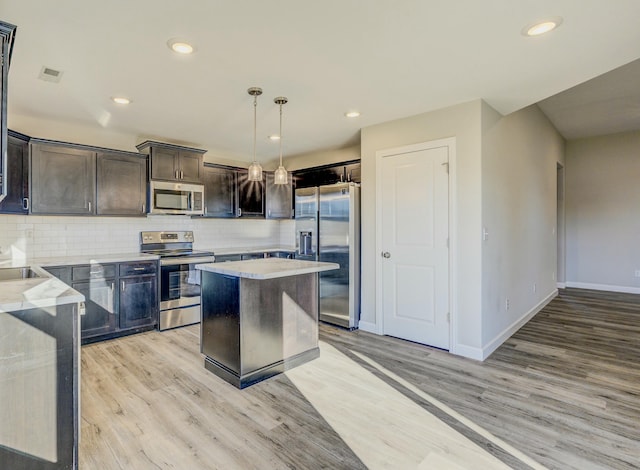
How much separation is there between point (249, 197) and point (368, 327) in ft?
9.19

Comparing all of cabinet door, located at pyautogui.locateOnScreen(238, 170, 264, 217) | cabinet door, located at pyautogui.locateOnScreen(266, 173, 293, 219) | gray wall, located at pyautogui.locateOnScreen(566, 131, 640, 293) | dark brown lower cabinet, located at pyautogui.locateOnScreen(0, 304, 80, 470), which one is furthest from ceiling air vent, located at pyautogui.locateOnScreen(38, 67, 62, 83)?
gray wall, located at pyautogui.locateOnScreen(566, 131, 640, 293)

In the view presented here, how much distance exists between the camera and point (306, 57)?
2555 mm

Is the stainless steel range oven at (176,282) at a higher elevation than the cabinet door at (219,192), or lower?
lower

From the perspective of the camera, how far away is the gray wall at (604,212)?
6.28 meters

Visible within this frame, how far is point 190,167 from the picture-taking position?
15.8 feet

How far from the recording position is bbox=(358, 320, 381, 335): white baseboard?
165 inches

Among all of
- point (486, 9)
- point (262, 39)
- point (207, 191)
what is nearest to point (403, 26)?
point (486, 9)

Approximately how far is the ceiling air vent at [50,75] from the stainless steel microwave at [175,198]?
67.2 inches

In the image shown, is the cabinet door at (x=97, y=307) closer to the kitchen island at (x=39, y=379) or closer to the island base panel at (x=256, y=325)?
the island base panel at (x=256, y=325)

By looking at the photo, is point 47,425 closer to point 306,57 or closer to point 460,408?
point 460,408

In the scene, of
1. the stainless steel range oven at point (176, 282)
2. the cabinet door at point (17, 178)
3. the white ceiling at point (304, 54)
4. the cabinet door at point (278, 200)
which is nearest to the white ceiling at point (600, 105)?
the white ceiling at point (304, 54)

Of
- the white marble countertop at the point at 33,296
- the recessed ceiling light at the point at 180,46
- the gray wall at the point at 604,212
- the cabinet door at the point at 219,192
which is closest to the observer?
the white marble countertop at the point at 33,296

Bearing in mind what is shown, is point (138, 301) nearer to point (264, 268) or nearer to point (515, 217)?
point (264, 268)

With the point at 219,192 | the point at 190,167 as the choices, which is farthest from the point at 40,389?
the point at 219,192
